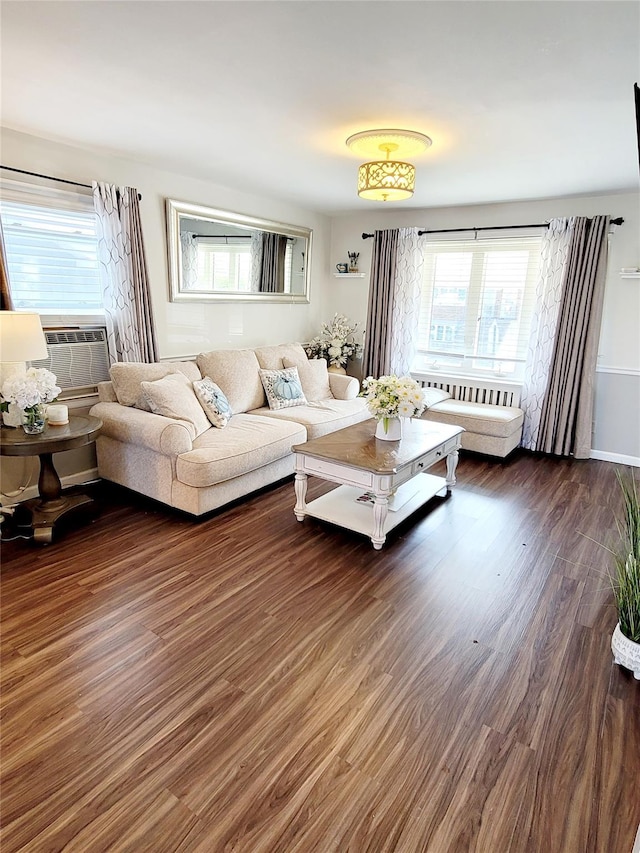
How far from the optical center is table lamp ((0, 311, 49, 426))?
8.71 feet

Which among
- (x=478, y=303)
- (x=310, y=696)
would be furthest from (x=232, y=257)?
(x=310, y=696)

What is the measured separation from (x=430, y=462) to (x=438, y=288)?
2917 mm

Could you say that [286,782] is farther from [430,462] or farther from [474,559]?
[430,462]

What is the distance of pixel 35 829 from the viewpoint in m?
1.33

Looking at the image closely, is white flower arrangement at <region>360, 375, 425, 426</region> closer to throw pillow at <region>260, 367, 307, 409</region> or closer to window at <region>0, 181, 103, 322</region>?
throw pillow at <region>260, 367, 307, 409</region>

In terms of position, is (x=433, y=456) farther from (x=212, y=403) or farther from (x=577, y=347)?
(x=577, y=347)

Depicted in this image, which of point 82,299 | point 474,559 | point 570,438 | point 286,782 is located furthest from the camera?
point 570,438

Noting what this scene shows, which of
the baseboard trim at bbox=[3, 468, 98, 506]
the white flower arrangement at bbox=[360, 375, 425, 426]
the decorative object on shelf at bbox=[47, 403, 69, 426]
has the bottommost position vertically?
the baseboard trim at bbox=[3, 468, 98, 506]

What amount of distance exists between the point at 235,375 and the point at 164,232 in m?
1.36

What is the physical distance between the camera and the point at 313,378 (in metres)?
4.91

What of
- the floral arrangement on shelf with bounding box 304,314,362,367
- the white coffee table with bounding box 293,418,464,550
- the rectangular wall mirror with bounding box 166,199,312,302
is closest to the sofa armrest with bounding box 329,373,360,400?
the floral arrangement on shelf with bounding box 304,314,362,367

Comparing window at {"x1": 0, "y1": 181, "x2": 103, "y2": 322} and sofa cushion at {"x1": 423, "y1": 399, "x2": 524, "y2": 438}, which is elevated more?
window at {"x1": 0, "y1": 181, "x2": 103, "y2": 322}

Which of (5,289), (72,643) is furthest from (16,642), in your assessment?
(5,289)

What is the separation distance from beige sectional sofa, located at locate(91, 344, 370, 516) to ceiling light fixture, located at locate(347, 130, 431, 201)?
1847 millimetres
